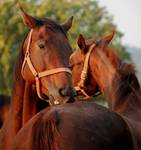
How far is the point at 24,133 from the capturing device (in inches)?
180

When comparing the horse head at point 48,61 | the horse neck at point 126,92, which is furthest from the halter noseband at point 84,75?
the horse neck at point 126,92

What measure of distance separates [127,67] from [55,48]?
2.62 feet

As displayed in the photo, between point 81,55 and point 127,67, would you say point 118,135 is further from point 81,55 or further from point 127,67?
point 81,55

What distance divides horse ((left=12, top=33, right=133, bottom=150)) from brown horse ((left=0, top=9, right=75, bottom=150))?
141cm

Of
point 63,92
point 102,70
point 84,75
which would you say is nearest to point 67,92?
point 63,92

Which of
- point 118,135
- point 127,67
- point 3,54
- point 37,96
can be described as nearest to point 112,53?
point 127,67

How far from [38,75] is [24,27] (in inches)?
1195

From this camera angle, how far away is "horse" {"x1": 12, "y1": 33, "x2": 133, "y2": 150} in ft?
14.1

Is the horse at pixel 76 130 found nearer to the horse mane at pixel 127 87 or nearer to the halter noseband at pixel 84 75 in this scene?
the horse mane at pixel 127 87

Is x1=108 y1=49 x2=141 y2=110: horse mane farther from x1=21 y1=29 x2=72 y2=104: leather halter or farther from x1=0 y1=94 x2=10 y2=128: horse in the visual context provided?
x1=0 y1=94 x2=10 y2=128: horse

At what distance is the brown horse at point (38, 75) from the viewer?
6094 mm

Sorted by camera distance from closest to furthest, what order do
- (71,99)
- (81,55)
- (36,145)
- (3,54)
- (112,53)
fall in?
(36,145)
(71,99)
(112,53)
(81,55)
(3,54)

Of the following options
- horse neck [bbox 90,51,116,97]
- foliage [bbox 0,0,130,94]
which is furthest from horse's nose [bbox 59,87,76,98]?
foliage [bbox 0,0,130,94]

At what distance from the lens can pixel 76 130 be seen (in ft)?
14.2
